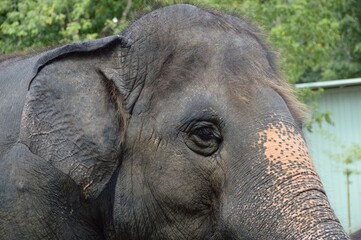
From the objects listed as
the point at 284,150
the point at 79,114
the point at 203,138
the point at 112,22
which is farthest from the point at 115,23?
the point at 284,150

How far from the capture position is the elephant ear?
201 inches

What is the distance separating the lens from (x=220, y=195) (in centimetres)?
484

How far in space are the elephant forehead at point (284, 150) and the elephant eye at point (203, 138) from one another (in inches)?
8.7

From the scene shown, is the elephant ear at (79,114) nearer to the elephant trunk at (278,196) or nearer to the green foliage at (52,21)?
the elephant trunk at (278,196)

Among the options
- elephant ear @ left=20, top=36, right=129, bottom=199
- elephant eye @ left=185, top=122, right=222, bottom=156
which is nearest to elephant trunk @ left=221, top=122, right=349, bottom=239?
elephant eye @ left=185, top=122, right=222, bottom=156

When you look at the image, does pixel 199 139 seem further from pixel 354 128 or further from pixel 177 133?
pixel 354 128

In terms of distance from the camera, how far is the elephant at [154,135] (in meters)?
4.81

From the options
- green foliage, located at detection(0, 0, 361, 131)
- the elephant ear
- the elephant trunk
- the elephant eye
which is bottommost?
green foliage, located at detection(0, 0, 361, 131)

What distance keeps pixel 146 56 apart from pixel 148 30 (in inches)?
5.5

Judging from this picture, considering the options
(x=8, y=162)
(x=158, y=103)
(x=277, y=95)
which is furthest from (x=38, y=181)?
(x=277, y=95)

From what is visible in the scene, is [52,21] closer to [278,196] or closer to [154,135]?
[154,135]

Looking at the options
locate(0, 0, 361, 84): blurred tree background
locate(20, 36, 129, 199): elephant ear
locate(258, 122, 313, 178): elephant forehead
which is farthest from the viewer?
locate(0, 0, 361, 84): blurred tree background

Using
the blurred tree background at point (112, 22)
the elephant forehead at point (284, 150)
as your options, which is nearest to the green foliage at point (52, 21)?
the blurred tree background at point (112, 22)

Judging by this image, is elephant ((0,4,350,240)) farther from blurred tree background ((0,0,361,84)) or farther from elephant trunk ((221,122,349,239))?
blurred tree background ((0,0,361,84))
